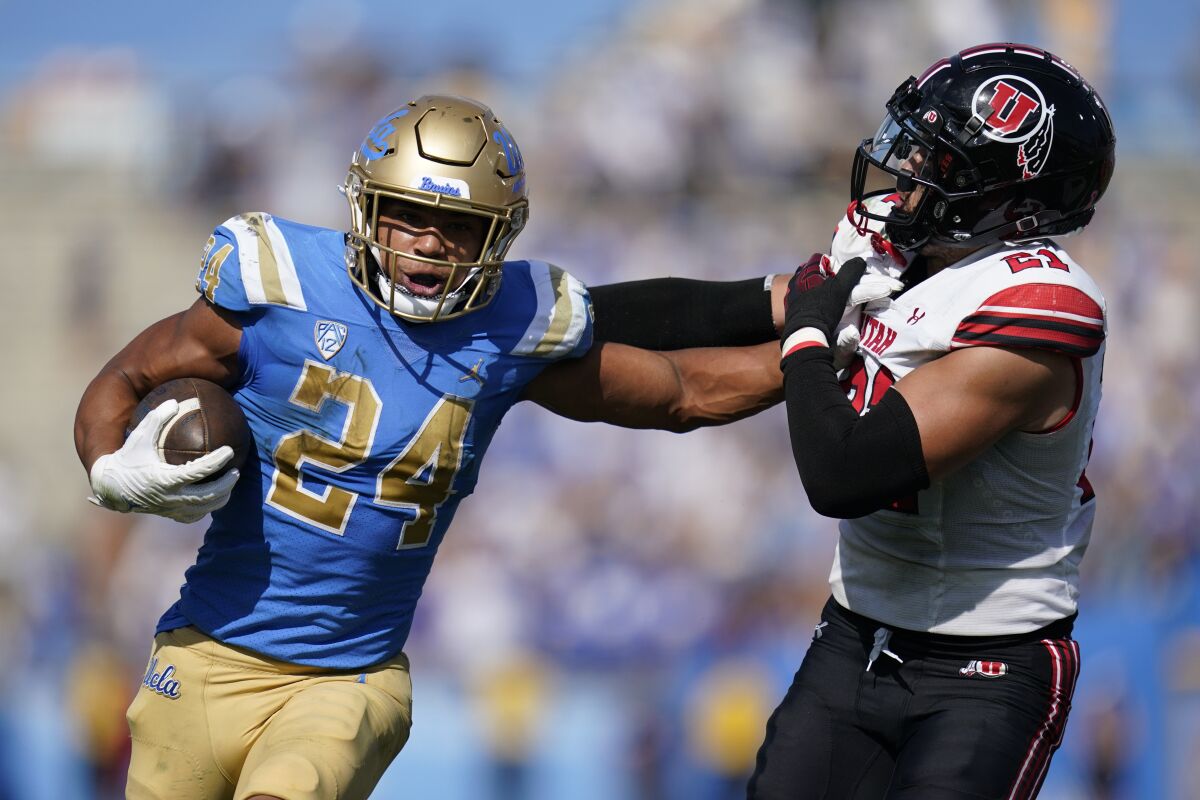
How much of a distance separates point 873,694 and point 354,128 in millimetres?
6575

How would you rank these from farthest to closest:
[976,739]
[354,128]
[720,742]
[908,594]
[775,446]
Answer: [354,128], [775,446], [720,742], [908,594], [976,739]

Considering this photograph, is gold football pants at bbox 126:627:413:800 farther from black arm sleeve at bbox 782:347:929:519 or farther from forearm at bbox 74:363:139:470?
black arm sleeve at bbox 782:347:929:519

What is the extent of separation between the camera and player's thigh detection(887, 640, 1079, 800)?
2566mm

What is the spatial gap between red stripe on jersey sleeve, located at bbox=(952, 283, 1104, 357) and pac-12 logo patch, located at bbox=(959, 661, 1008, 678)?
0.63 metres

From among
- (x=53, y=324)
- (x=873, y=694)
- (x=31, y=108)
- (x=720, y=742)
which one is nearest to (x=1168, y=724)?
(x=720, y=742)

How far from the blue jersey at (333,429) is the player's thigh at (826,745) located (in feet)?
2.78

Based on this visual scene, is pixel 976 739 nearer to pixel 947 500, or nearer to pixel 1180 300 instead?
pixel 947 500

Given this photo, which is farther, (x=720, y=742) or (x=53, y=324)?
(x=53, y=324)

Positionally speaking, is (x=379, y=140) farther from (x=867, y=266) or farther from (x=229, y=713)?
(x=229, y=713)

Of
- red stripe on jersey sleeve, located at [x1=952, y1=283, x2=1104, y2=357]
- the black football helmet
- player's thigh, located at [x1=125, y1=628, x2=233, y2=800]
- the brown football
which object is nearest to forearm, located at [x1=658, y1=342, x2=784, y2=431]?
the black football helmet

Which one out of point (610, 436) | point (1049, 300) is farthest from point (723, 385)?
point (610, 436)

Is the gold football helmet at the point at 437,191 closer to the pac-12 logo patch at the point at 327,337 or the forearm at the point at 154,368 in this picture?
the pac-12 logo patch at the point at 327,337

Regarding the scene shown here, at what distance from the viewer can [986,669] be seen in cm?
268

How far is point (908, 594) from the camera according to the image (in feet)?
9.07
